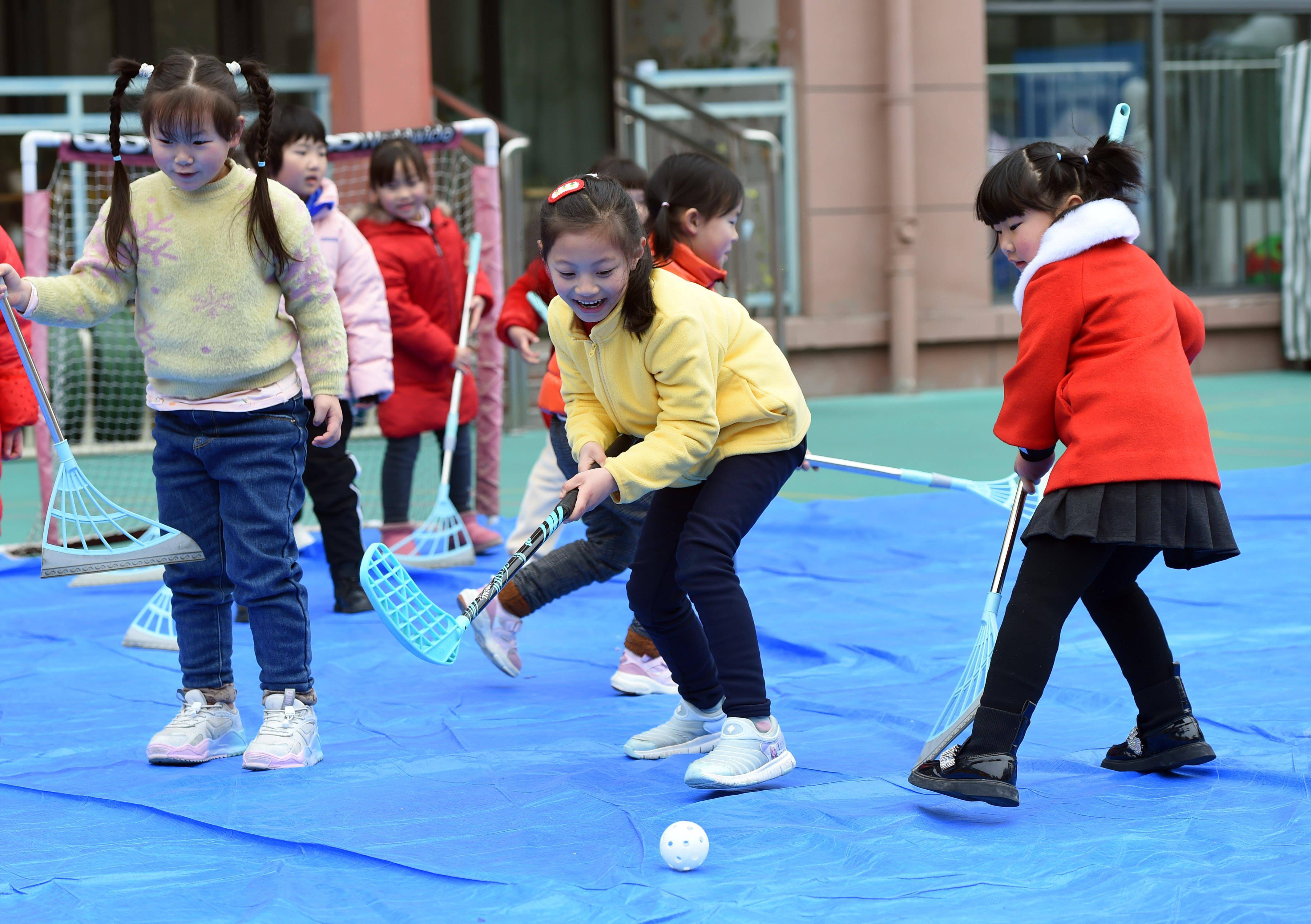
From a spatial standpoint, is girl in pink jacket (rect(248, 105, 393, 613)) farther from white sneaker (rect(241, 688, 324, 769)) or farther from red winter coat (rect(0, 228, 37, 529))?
white sneaker (rect(241, 688, 324, 769))

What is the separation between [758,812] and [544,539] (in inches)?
25.3

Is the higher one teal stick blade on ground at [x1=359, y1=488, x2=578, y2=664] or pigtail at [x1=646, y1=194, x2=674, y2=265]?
pigtail at [x1=646, y1=194, x2=674, y2=265]

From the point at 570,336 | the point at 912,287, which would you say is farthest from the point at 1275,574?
the point at 912,287

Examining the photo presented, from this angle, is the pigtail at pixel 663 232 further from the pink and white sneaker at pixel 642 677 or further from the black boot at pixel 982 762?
the black boot at pixel 982 762

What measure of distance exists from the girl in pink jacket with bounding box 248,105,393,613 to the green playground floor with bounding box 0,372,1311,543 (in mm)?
1916

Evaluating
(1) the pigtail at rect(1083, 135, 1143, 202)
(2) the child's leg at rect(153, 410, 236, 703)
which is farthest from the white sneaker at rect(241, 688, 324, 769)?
(1) the pigtail at rect(1083, 135, 1143, 202)

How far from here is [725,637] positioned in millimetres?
2652

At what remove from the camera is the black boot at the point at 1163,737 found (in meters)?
2.64

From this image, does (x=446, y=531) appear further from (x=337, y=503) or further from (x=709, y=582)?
(x=709, y=582)

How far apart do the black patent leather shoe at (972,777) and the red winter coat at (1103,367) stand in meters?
0.48

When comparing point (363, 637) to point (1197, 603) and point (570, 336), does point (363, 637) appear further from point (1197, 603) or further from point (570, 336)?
point (1197, 603)

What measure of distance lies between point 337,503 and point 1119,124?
2.76 metres

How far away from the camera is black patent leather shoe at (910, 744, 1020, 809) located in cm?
239

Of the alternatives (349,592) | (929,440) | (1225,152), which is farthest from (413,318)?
(1225,152)
